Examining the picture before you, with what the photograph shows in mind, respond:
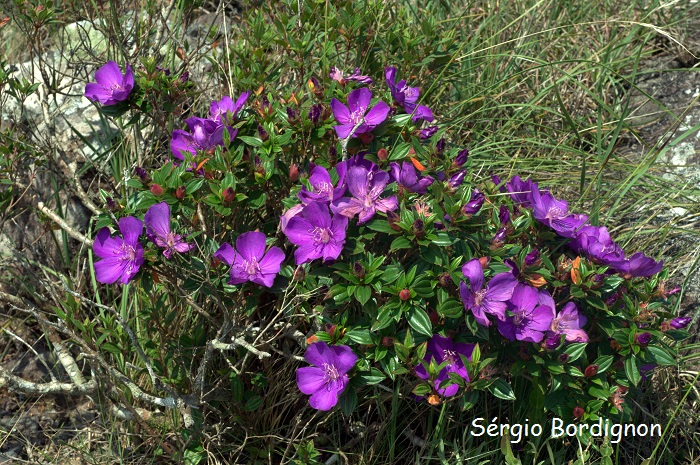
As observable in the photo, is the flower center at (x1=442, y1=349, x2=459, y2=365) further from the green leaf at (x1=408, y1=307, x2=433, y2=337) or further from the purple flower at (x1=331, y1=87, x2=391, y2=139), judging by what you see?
the purple flower at (x1=331, y1=87, x2=391, y2=139)

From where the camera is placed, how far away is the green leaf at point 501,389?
1.94 meters

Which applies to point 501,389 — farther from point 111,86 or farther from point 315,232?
point 111,86

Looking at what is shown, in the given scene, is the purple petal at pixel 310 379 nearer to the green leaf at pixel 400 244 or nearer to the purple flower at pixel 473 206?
the green leaf at pixel 400 244

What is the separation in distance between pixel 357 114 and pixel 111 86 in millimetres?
790

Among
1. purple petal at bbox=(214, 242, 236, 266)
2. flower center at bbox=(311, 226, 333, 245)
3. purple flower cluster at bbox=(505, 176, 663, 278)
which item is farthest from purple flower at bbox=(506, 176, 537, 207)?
purple petal at bbox=(214, 242, 236, 266)

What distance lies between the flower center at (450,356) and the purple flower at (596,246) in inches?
19.4

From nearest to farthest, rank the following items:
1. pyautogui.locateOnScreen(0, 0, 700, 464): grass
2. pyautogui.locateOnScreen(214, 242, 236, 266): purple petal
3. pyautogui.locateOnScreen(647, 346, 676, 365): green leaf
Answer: pyautogui.locateOnScreen(214, 242, 236, 266): purple petal → pyautogui.locateOnScreen(647, 346, 676, 365): green leaf → pyautogui.locateOnScreen(0, 0, 700, 464): grass

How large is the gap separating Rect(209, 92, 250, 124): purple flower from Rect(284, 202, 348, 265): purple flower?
0.44m

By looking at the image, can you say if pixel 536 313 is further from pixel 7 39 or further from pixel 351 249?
pixel 7 39

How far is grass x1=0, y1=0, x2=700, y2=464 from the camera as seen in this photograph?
2238 mm

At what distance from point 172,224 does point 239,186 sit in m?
0.24

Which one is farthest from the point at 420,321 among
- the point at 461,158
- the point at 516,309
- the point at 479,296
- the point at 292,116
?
the point at 292,116

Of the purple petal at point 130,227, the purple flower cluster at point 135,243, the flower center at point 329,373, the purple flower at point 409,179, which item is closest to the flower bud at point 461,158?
the purple flower at point 409,179

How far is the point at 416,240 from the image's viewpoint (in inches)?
73.6
